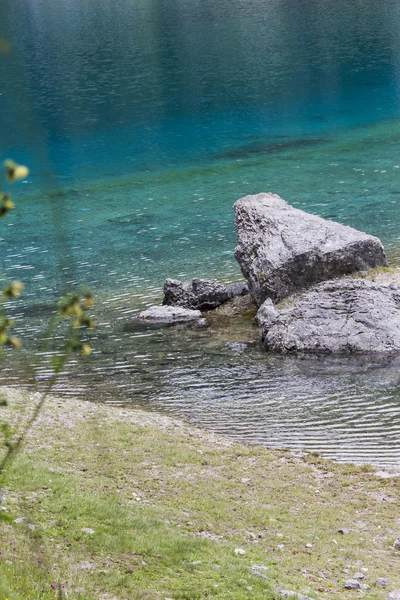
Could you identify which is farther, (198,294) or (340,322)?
(198,294)

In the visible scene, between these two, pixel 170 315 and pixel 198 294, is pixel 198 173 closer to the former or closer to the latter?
pixel 198 294

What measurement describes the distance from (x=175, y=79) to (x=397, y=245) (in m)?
59.2

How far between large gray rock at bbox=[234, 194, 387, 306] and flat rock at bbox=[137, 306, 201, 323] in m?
2.09

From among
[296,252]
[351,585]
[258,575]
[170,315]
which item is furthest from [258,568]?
[170,315]

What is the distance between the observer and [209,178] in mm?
52375

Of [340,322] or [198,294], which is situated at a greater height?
[340,322]

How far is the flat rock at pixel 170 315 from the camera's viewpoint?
27609 millimetres

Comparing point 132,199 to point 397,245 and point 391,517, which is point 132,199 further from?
point 391,517

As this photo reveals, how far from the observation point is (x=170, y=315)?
2770cm

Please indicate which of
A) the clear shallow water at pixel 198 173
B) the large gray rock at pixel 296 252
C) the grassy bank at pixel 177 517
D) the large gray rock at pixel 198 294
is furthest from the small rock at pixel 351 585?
the large gray rock at pixel 198 294

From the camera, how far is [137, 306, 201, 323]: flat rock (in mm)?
27609

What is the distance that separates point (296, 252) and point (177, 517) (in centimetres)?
1422

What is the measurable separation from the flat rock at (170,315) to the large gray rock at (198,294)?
64 centimetres

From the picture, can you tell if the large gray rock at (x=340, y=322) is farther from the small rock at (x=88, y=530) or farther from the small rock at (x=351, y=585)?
the small rock at (x=88, y=530)
